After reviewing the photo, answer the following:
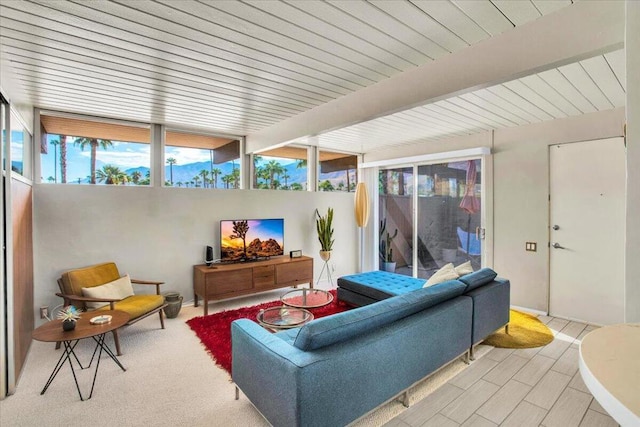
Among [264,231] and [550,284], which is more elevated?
[264,231]

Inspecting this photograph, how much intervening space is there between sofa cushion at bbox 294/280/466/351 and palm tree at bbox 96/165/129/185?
364 centimetres

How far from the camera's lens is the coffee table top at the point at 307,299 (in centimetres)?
347

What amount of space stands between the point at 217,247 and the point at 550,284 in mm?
4623

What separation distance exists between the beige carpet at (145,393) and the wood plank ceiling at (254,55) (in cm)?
251

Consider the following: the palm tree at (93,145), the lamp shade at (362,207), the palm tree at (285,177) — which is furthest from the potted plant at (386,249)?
the palm tree at (93,145)

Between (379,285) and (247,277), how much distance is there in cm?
184

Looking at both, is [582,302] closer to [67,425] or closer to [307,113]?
[307,113]

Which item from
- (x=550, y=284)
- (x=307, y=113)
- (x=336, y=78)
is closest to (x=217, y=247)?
(x=307, y=113)

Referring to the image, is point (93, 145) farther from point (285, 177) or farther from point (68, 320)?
point (285, 177)

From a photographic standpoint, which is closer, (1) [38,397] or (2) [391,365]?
(2) [391,365]

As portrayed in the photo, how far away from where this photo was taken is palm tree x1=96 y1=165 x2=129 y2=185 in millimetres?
4090

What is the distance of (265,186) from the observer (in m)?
5.41

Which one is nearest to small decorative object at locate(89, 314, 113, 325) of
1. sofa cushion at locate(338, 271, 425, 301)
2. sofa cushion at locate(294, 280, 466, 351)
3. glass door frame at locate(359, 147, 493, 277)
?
sofa cushion at locate(294, 280, 466, 351)

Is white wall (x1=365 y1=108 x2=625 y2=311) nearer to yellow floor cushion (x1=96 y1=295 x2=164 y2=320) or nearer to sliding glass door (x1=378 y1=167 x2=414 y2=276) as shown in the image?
sliding glass door (x1=378 y1=167 x2=414 y2=276)
